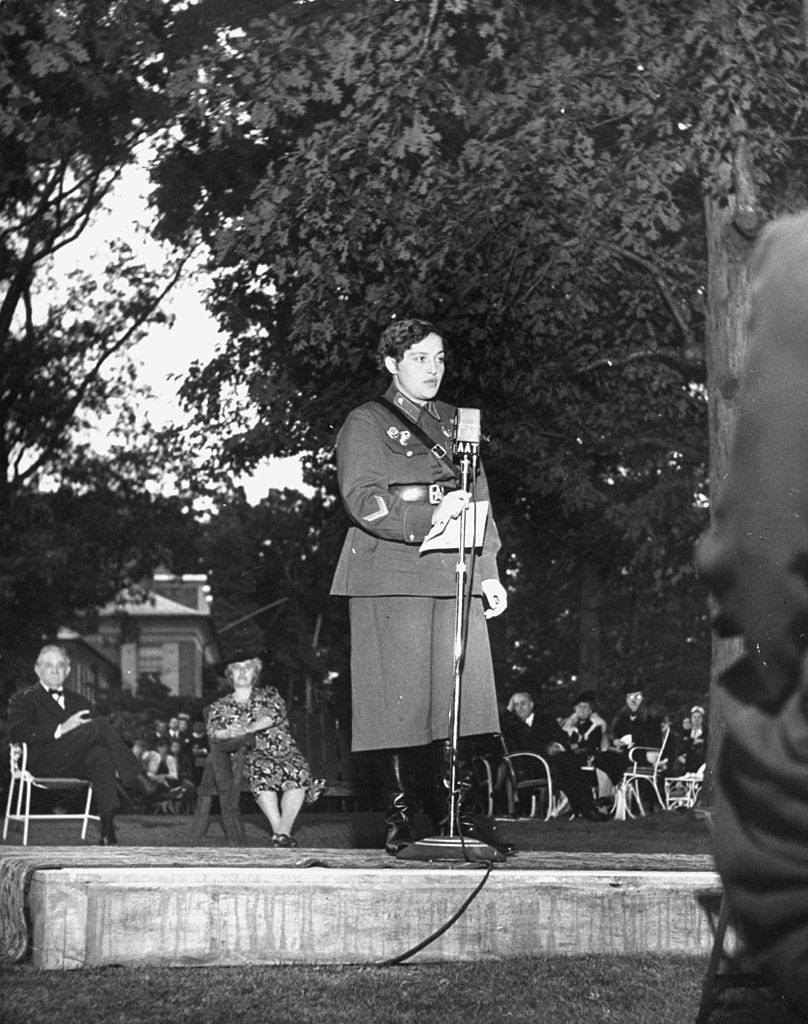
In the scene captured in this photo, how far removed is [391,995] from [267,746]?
665 cm

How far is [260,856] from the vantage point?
606 centimetres

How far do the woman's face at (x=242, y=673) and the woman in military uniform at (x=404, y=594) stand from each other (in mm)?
5443

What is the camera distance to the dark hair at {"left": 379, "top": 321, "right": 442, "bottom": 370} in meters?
6.33

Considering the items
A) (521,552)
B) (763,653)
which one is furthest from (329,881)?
(521,552)

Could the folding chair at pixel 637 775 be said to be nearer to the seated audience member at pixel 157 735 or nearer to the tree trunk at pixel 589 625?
the tree trunk at pixel 589 625

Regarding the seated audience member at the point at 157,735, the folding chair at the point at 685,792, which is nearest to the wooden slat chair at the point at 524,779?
the folding chair at the point at 685,792

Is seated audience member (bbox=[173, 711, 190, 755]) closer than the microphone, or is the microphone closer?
the microphone

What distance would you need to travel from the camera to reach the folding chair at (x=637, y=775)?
19641mm

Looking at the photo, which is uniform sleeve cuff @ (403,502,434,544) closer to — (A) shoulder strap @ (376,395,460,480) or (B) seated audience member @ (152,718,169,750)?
(A) shoulder strap @ (376,395,460,480)

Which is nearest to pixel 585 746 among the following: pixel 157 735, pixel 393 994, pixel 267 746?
pixel 267 746

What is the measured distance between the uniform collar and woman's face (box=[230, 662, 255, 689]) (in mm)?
5565

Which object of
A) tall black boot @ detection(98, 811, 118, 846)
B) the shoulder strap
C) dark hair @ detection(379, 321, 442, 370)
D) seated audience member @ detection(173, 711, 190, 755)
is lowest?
seated audience member @ detection(173, 711, 190, 755)

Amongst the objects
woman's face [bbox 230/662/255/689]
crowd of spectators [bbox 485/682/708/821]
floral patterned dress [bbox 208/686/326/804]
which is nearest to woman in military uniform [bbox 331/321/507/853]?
floral patterned dress [bbox 208/686/326/804]

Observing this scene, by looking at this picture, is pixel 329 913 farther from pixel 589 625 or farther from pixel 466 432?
pixel 589 625
